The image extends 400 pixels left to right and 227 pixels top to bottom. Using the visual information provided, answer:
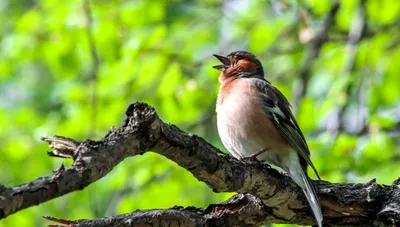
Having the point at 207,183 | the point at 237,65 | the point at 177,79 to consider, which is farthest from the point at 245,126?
the point at 177,79

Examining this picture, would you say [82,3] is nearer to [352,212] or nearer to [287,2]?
[287,2]

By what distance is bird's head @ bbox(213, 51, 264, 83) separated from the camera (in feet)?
21.3

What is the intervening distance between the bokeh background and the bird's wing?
120 centimetres

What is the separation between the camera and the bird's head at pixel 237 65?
256 inches

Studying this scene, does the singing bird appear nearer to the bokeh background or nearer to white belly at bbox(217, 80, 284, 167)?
white belly at bbox(217, 80, 284, 167)

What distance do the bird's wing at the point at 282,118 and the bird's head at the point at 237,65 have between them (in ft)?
1.52

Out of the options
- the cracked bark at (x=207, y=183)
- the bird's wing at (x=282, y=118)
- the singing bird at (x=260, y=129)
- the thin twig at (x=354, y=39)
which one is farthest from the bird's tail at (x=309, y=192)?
the thin twig at (x=354, y=39)

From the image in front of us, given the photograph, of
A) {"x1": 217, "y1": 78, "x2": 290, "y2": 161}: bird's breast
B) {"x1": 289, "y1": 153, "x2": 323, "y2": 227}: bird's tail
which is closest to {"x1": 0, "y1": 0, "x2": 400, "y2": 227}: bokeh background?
{"x1": 217, "y1": 78, "x2": 290, "y2": 161}: bird's breast

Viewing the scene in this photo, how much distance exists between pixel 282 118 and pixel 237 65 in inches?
45.0

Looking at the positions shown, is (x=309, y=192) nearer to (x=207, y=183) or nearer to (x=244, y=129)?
(x=207, y=183)

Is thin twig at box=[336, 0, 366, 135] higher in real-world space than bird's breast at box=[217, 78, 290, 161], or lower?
higher

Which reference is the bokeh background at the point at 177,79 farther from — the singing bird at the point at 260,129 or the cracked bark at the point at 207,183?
the cracked bark at the point at 207,183

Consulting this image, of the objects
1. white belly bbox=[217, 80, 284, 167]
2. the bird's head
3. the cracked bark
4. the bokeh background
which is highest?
the bokeh background

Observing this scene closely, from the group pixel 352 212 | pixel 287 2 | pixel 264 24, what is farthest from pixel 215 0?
pixel 352 212
